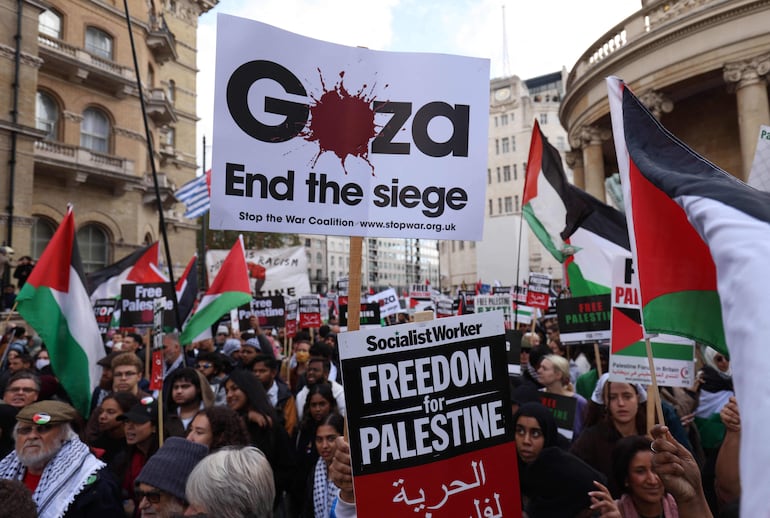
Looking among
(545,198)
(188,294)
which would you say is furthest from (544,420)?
A: (188,294)

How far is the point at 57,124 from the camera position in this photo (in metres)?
26.0

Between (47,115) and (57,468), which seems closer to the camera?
(57,468)

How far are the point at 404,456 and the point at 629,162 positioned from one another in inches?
62.1

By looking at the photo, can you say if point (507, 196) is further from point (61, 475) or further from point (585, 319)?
point (61, 475)

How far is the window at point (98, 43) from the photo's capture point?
89.4 ft

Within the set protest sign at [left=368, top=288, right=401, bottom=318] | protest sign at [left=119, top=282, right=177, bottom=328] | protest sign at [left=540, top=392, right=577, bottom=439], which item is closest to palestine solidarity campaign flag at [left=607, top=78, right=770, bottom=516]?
protest sign at [left=540, top=392, right=577, bottom=439]

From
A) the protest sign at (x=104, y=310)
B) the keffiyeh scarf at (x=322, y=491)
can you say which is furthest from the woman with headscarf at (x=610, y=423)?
the protest sign at (x=104, y=310)

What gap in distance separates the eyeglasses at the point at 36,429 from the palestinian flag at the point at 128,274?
8.07 m

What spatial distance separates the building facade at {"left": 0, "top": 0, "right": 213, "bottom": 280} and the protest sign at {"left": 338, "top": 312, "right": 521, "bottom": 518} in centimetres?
2269

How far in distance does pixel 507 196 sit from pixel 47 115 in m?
50.9

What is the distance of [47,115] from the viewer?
2575 cm

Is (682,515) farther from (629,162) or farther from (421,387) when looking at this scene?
(629,162)

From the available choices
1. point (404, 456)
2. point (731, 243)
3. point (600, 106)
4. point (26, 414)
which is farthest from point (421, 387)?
point (600, 106)

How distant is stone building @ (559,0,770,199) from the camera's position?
1570cm
